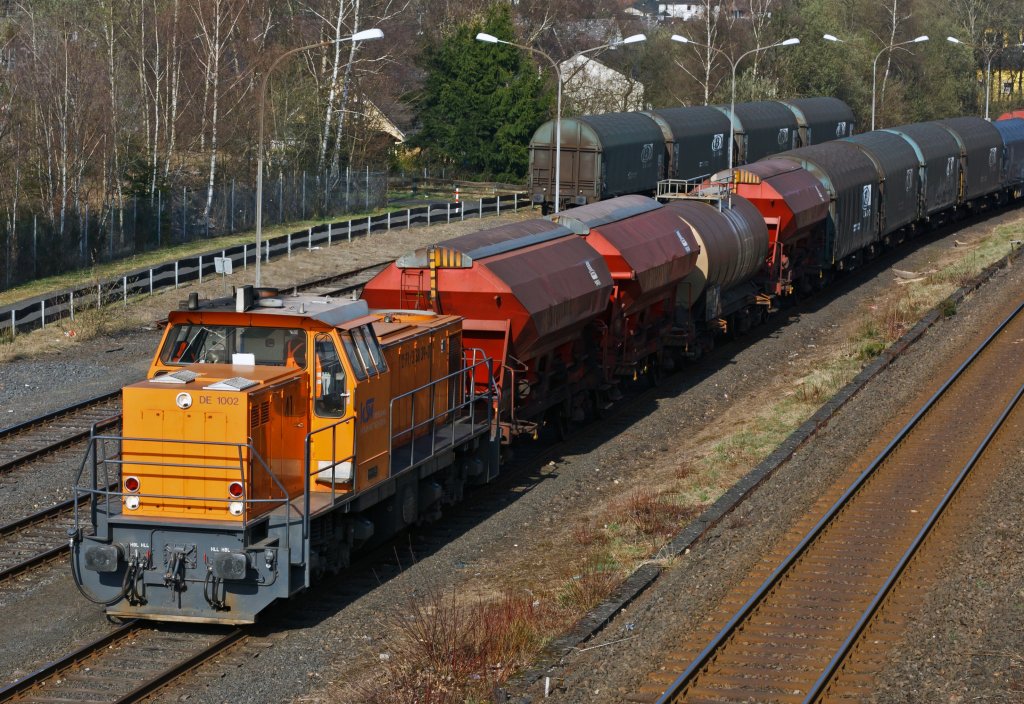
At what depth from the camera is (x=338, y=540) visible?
15508mm

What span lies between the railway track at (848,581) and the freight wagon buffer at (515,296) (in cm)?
517

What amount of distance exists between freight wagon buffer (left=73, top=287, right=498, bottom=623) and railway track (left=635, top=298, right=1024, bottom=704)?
432 cm

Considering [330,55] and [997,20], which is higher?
[997,20]

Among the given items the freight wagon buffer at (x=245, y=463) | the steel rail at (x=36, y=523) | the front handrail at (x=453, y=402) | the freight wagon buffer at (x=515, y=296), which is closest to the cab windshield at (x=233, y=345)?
the freight wagon buffer at (x=245, y=463)

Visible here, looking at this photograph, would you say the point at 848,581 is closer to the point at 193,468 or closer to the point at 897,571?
the point at 897,571

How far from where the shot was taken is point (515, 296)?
1948 cm

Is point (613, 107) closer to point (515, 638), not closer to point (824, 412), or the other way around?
point (824, 412)

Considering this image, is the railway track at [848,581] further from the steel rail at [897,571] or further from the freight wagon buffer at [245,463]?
the freight wagon buffer at [245,463]

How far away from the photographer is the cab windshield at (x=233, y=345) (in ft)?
48.4

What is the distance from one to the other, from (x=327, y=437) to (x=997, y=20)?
101722mm

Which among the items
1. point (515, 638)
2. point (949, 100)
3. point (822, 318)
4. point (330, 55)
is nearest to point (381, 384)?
point (515, 638)

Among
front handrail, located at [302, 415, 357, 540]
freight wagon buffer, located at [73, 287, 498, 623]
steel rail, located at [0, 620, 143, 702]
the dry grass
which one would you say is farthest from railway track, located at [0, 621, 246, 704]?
the dry grass

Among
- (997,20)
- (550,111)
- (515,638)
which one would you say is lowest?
(515,638)

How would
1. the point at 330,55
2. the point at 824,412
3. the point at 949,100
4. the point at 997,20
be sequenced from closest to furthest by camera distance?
the point at 824,412 → the point at 330,55 → the point at 949,100 → the point at 997,20
